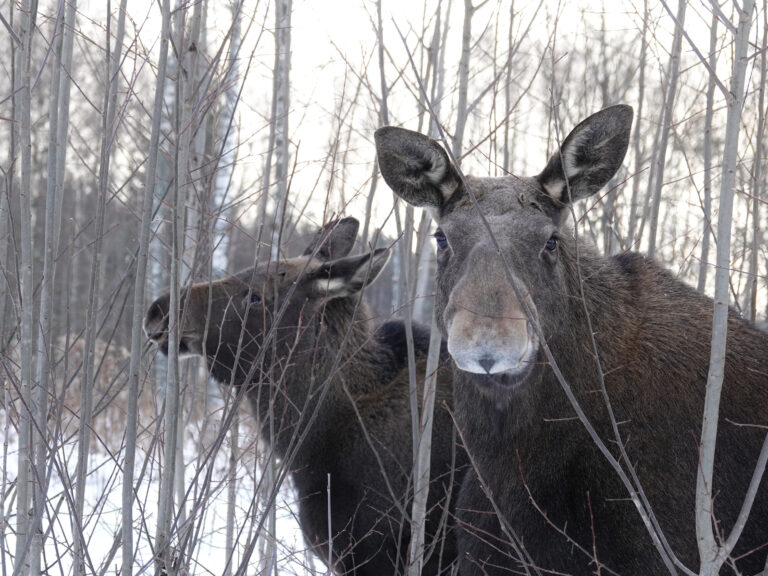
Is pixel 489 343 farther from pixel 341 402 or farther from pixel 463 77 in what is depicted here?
pixel 341 402

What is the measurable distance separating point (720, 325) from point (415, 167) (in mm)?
1686

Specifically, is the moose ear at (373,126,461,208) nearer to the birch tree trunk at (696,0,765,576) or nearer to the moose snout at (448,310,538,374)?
the moose snout at (448,310,538,374)

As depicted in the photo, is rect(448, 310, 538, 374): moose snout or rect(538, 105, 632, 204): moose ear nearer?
rect(448, 310, 538, 374): moose snout

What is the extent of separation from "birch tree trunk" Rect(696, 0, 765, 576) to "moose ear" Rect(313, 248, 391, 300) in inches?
111

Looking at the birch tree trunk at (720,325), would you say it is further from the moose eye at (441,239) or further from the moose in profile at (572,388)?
the moose eye at (441,239)

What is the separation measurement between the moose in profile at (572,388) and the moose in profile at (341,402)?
1.03 metres

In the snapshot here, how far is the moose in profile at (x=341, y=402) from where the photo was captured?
4.66m

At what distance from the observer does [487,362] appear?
2676 mm

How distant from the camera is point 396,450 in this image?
491 cm

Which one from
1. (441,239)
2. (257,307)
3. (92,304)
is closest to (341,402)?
(257,307)

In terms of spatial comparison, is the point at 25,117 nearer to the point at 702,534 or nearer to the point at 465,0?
the point at 465,0

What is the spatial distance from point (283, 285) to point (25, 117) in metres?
2.32

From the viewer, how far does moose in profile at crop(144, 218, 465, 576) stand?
4.66 m

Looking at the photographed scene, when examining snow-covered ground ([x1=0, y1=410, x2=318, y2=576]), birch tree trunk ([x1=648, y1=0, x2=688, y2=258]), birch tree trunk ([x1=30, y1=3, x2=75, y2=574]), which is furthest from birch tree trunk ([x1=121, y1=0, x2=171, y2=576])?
birch tree trunk ([x1=648, y1=0, x2=688, y2=258])
